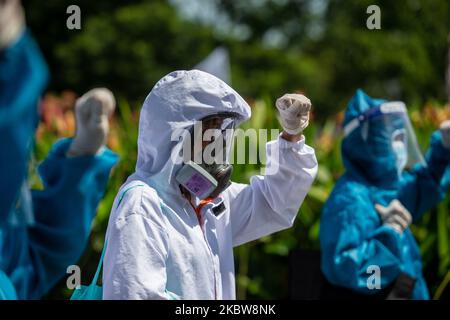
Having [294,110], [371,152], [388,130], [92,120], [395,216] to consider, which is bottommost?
[395,216]

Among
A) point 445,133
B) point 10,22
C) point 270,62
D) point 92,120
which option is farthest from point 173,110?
point 270,62

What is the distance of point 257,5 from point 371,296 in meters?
26.2

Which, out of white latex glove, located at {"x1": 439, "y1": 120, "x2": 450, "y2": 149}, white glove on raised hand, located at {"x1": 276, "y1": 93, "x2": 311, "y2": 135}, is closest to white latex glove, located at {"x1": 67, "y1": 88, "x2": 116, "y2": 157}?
white glove on raised hand, located at {"x1": 276, "y1": 93, "x2": 311, "y2": 135}

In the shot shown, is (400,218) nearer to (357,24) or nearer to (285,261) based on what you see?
(285,261)

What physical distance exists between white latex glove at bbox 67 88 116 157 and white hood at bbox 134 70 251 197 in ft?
2.62

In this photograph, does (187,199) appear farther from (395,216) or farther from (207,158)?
(395,216)

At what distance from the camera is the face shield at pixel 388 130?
4.38 m

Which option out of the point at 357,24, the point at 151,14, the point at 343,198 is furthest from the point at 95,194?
the point at 357,24

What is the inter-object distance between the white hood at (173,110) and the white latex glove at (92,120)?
0.80 metres

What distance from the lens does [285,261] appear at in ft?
17.7

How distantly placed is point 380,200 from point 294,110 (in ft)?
5.53

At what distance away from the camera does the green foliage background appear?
531 centimetres

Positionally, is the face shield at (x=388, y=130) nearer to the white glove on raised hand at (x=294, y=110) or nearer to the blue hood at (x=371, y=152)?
the blue hood at (x=371, y=152)

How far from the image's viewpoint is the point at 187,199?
111 inches
